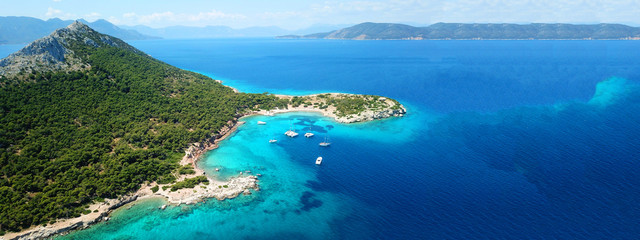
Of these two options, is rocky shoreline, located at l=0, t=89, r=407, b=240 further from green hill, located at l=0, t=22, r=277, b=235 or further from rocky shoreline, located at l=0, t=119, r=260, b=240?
green hill, located at l=0, t=22, r=277, b=235

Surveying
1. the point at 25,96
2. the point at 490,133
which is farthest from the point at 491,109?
the point at 25,96

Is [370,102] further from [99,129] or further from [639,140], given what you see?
[99,129]

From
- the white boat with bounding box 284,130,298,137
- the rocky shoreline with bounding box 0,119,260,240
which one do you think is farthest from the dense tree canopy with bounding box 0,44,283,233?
the white boat with bounding box 284,130,298,137

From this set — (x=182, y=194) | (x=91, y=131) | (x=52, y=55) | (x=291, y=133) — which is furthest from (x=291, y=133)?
(x=52, y=55)

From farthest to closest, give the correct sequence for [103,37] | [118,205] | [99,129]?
1. [103,37]
2. [99,129]
3. [118,205]

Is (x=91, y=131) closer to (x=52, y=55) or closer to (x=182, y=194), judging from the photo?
(x=182, y=194)

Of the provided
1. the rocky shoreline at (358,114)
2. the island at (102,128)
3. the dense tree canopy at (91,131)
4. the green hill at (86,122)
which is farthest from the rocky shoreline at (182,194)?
the rocky shoreline at (358,114)

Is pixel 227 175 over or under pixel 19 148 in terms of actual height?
under

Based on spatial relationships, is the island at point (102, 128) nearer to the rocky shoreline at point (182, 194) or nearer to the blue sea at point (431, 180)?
the rocky shoreline at point (182, 194)
